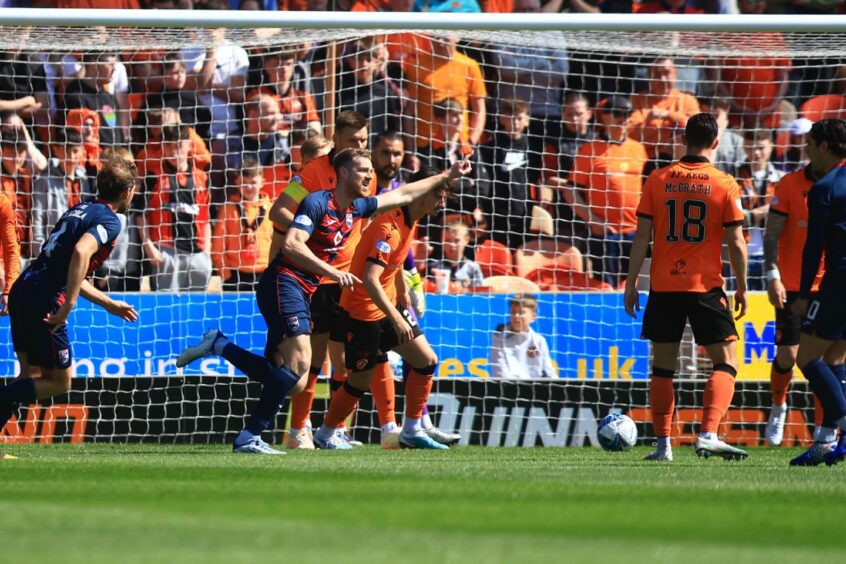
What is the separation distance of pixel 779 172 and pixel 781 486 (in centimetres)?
789

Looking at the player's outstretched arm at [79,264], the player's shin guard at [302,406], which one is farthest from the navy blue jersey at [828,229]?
the player's outstretched arm at [79,264]

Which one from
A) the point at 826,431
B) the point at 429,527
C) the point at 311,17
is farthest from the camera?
the point at 311,17

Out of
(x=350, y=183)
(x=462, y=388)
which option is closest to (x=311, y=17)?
(x=350, y=183)

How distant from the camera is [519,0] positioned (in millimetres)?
15719

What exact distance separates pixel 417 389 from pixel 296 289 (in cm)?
168

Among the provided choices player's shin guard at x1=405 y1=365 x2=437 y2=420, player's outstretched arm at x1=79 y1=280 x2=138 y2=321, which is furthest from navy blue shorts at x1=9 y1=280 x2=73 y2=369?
player's shin guard at x1=405 y1=365 x2=437 y2=420

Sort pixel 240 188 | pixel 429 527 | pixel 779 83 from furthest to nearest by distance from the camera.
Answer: pixel 779 83 < pixel 240 188 < pixel 429 527

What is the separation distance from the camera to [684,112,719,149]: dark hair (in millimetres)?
8336

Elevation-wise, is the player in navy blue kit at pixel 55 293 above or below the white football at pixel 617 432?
above

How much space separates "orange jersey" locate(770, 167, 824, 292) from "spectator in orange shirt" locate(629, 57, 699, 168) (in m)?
3.48

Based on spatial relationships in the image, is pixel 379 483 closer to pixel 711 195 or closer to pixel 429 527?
pixel 429 527

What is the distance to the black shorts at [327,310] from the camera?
388 inches

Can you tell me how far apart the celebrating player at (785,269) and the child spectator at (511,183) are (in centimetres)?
328

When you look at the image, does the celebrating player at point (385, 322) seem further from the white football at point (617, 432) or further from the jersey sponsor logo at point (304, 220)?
the white football at point (617, 432)
